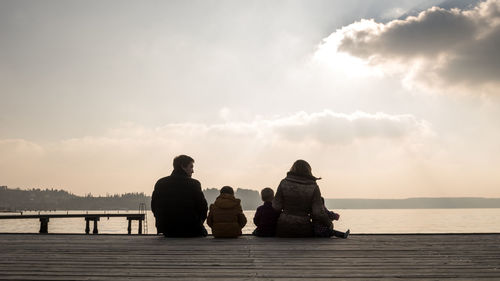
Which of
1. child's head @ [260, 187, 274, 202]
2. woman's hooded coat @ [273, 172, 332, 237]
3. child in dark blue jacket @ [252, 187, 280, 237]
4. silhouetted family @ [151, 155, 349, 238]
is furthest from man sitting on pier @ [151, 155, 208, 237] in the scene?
woman's hooded coat @ [273, 172, 332, 237]

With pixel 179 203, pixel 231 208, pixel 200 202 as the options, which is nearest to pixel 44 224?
pixel 179 203

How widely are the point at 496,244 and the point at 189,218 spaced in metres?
5.67

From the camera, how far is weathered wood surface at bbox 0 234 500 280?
4480 millimetres

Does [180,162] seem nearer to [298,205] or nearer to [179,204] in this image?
[179,204]

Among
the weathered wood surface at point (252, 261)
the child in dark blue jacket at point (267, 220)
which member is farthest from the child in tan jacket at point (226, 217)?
the weathered wood surface at point (252, 261)

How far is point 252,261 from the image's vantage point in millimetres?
5336

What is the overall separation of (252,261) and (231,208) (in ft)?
11.7

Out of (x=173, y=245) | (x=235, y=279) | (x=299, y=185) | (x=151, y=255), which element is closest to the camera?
(x=235, y=279)

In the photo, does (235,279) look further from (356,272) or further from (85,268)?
(85,268)

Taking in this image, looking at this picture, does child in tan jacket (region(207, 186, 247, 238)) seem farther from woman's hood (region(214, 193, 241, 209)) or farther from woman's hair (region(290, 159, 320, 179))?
woman's hair (region(290, 159, 320, 179))

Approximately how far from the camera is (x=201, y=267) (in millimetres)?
4957

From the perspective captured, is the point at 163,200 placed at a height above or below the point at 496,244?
above

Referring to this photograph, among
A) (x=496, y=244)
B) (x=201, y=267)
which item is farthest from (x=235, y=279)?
(x=496, y=244)

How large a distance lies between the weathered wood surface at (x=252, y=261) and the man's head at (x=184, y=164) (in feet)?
6.26
